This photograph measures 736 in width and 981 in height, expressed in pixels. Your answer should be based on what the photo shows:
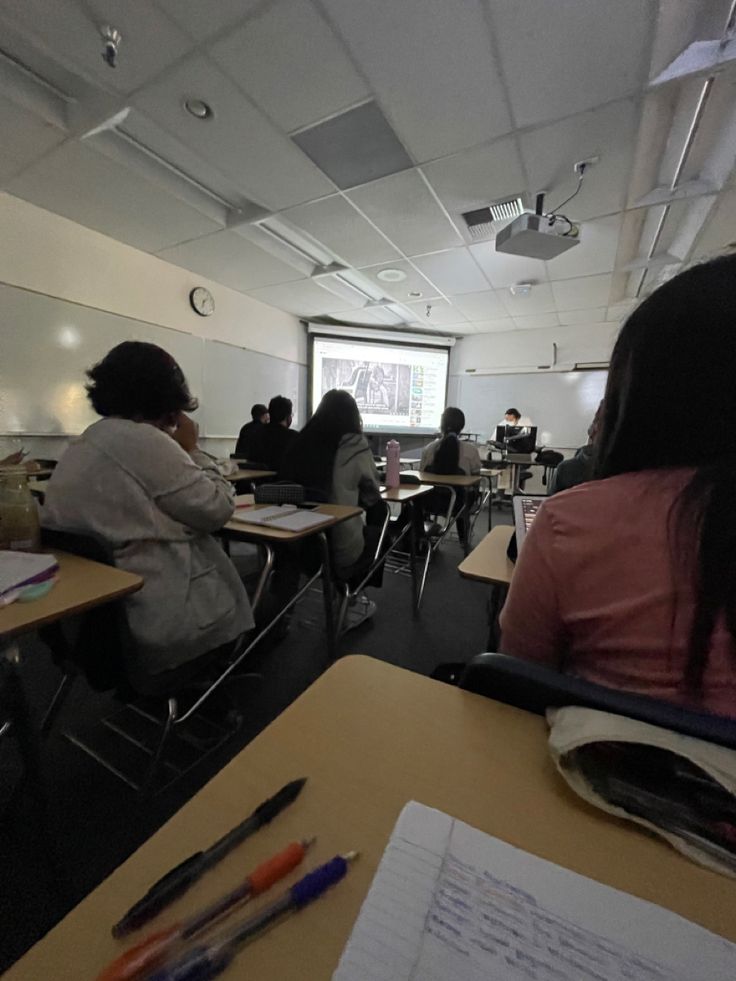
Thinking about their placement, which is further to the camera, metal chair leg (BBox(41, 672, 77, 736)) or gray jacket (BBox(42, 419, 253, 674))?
metal chair leg (BBox(41, 672, 77, 736))

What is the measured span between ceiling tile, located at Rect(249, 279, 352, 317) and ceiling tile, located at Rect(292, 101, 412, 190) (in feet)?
6.57

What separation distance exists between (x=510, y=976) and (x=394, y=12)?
243cm

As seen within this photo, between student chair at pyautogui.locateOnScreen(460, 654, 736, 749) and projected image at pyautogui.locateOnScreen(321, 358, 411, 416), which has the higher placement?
projected image at pyautogui.locateOnScreen(321, 358, 411, 416)

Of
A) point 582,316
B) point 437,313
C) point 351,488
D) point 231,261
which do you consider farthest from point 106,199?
point 582,316

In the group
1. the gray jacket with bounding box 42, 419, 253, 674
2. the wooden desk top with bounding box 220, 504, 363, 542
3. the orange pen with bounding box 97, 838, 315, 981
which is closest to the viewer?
the orange pen with bounding box 97, 838, 315, 981

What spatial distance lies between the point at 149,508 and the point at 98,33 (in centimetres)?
201

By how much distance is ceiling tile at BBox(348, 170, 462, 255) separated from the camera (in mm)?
2562

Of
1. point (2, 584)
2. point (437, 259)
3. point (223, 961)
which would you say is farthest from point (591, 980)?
point (437, 259)

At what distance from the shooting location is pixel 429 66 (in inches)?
66.7

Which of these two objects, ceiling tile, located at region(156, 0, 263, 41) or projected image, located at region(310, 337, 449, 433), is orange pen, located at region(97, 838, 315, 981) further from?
projected image, located at region(310, 337, 449, 433)

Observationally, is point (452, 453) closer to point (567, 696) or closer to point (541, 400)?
point (567, 696)

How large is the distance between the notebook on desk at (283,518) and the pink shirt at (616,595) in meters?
0.90

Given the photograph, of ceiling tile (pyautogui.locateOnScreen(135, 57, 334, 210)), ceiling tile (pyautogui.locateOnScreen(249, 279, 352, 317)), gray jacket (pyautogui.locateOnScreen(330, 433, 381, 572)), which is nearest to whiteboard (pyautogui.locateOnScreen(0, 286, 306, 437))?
ceiling tile (pyautogui.locateOnScreen(249, 279, 352, 317))

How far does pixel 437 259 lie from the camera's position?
3.67m
